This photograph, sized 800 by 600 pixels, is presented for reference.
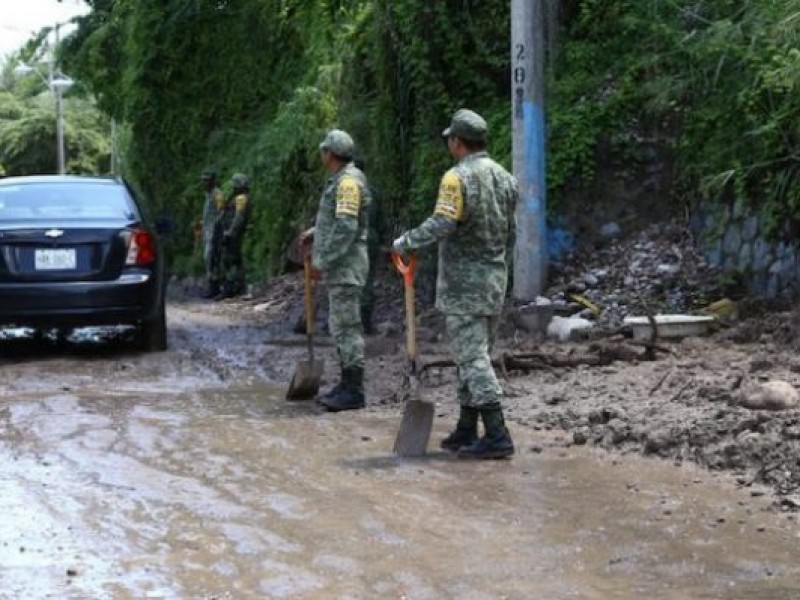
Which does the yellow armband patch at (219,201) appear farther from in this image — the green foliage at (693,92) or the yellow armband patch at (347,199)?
the yellow armband patch at (347,199)

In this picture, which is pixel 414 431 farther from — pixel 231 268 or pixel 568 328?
pixel 231 268

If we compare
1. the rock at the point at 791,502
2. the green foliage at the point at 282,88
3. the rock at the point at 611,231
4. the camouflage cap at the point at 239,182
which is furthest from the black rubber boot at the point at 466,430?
the camouflage cap at the point at 239,182

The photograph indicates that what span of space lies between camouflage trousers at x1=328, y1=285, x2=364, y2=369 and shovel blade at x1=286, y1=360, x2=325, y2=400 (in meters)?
0.41

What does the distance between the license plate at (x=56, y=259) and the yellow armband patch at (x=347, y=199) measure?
125 inches

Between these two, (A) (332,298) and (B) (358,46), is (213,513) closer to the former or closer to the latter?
Result: (A) (332,298)

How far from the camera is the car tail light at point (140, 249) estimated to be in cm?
1116

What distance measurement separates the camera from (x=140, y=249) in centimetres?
1120

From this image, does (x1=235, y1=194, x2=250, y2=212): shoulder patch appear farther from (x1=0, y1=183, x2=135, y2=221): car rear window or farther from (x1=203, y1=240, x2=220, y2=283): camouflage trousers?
(x1=0, y1=183, x2=135, y2=221): car rear window

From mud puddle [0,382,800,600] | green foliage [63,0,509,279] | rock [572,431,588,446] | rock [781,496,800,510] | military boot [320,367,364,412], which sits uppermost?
green foliage [63,0,509,279]

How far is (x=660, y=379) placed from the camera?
853cm

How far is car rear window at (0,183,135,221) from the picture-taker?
11281mm

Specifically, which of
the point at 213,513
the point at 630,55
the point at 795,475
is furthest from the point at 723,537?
the point at 630,55

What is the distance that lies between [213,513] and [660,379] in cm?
360

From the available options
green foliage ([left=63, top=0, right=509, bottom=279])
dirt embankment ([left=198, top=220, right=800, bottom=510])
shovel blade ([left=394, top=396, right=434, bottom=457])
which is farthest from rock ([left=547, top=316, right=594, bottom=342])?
shovel blade ([left=394, top=396, right=434, bottom=457])
